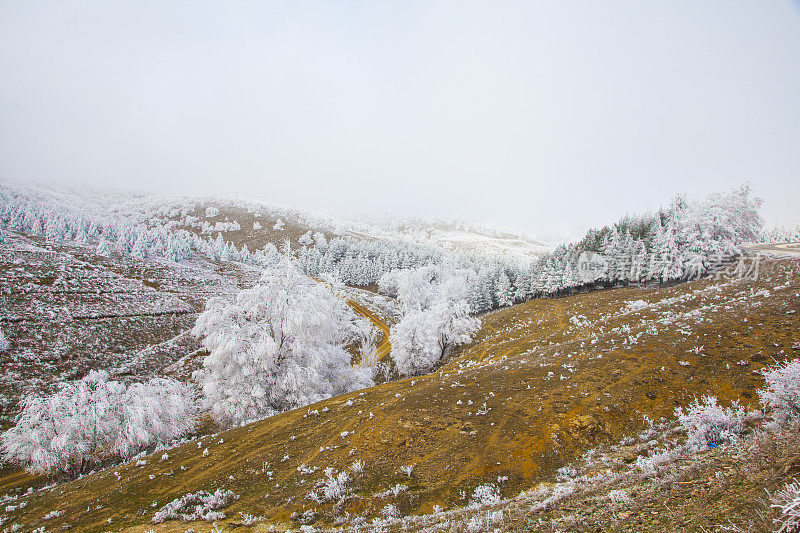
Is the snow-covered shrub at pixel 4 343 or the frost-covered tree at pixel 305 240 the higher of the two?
the frost-covered tree at pixel 305 240

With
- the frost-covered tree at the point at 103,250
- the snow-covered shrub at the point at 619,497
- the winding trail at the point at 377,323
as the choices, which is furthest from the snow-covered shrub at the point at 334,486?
the frost-covered tree at the point at 103,250

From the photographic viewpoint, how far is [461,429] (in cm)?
1561

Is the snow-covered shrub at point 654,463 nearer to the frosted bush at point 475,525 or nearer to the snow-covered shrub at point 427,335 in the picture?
the frosted bush at point 475,525

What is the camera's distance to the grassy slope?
12273 millimetres

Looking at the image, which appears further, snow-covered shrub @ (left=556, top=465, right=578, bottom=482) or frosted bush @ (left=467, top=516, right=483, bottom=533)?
snow-covered shrub @ (left=556, top=465, right=578, bottom=482)

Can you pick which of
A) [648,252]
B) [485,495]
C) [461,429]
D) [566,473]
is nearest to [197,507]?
[485,495]

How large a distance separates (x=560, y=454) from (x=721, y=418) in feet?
18.3

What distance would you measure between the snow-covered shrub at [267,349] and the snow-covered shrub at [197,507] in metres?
10.7

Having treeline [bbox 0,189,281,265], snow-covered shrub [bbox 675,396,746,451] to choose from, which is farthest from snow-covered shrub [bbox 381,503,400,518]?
treeline [bbox 0,189,281,265]

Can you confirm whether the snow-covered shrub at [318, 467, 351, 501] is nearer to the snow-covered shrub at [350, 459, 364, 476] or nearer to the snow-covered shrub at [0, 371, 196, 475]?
the snow-covered shrub at [350, 459, 364, 476]

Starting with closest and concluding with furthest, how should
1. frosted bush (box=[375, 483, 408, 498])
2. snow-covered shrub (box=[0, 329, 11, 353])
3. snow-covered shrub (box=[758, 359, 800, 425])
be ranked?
snow-covered shrub (box=[758, 359, 800, 425]) → frosted bush (box=[375, 483, 408, 498]) → snow-covered shrub (box=[0, 329, 11, 353])

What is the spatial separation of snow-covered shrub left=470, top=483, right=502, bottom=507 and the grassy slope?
0.45 metres

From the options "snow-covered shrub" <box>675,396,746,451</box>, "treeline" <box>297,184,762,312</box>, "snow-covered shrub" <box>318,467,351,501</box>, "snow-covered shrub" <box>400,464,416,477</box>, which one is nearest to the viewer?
"snow-covered shrub" <box>675,396,746,451</box>

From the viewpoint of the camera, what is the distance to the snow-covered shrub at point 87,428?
18750mm
